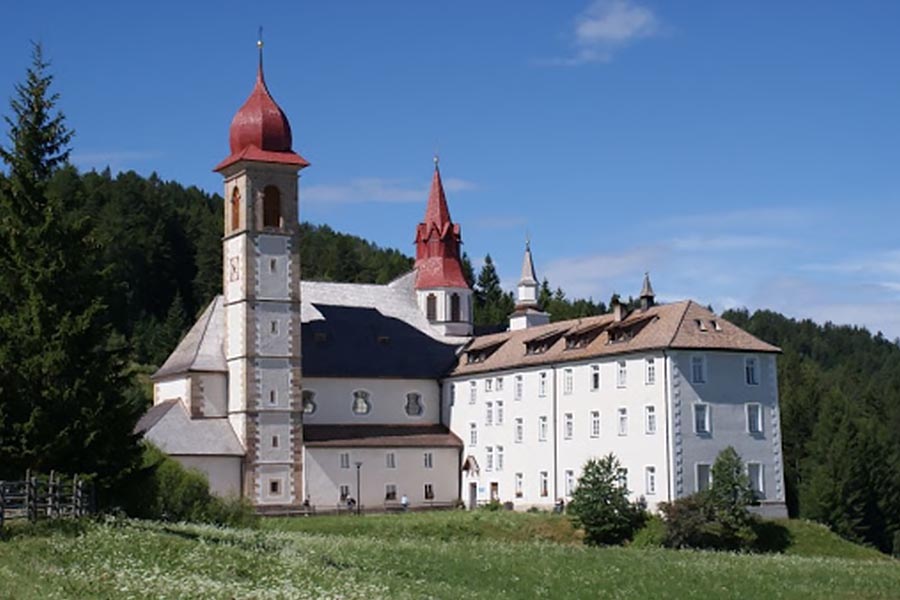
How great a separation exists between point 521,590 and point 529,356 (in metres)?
35.7

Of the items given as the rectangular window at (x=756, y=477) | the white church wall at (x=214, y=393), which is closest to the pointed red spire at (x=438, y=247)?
the white church wall at (x=214, y=393)

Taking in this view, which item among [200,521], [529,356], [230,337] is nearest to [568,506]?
[529,356]

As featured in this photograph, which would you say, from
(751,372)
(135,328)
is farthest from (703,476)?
(135,328)

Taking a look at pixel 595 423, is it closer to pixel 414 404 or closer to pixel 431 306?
pixel 414 404

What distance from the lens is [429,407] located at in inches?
2943

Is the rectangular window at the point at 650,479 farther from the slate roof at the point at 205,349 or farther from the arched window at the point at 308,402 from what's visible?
the slate roof at the point at 205,349

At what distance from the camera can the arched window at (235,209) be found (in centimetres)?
6858

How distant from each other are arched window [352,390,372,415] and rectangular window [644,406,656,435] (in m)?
18.2

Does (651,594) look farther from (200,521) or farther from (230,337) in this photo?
(230,337)

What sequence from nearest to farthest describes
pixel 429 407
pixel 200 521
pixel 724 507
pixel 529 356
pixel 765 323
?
pixel 200 521 < pixel 724 507 < pixel 529 356 < pixel 429 407 < pixel 765 323

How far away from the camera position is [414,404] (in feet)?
243

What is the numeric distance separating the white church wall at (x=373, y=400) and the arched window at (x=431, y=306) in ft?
18.0

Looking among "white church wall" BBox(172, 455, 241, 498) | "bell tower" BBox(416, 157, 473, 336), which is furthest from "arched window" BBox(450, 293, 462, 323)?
"white church wall" BBox(172, 455, 241, 498)

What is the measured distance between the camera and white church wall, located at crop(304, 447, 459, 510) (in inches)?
2682
